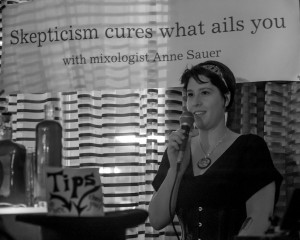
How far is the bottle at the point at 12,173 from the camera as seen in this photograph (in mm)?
1558

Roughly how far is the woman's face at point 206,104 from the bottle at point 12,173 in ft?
2.75

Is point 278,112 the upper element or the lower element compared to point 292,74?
lower

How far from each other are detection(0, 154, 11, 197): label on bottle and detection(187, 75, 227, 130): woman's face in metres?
0.88

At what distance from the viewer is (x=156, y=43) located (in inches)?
99.9

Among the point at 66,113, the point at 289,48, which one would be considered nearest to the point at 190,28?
the point at 289,48

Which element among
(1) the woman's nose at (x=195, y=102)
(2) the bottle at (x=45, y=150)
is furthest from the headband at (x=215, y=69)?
(2) the bottle at (x=45, y=150)

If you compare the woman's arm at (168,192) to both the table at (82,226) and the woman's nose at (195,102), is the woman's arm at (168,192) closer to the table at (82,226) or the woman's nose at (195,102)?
the woman's nose at (195,102)

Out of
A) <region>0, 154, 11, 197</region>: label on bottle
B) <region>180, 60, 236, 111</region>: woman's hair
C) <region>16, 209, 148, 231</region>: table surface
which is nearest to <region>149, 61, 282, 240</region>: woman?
<region>180, 60, 236, 111</region>: woman's hair

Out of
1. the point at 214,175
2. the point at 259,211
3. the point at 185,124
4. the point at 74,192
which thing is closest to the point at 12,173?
the point at 74,192

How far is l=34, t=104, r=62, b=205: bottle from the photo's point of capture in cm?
159

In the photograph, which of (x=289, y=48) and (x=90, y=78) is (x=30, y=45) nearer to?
(x=90, y=78)

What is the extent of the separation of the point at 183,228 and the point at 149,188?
0.43 metres

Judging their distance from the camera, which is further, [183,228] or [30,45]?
[30,45]

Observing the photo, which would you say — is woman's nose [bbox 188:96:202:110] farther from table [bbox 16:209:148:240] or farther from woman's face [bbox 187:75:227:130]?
table [bbox 16:209:148:240]
